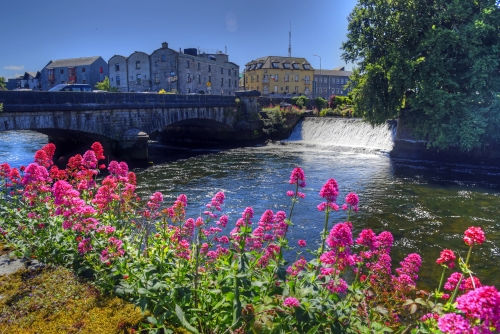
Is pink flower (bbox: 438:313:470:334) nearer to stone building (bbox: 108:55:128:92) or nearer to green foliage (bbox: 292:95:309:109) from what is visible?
green foliage (bbox: 292:95:309:109)

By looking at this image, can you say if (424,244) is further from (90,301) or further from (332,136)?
(332,136)

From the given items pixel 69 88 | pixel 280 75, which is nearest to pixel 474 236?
pixel 69 88

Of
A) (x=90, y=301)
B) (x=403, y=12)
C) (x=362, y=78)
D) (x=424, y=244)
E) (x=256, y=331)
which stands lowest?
(x=424, y=244)

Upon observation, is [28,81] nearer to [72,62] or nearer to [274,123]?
[72,62]

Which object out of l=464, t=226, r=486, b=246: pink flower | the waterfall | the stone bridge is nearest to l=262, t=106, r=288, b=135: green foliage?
the waterfall

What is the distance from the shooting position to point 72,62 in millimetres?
72938

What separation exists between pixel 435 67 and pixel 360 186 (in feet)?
32.9

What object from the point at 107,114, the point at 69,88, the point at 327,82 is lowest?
the point at 107,114

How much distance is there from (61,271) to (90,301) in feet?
2.36

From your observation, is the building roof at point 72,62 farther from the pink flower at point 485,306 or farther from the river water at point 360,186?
the pink flower at point 485,306

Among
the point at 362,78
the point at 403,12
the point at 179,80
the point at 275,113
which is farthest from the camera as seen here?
the point at 179,80

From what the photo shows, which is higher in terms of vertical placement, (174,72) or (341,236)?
(174,72)

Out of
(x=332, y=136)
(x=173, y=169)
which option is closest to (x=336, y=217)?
(x=173, y=169)

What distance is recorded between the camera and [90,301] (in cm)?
366
